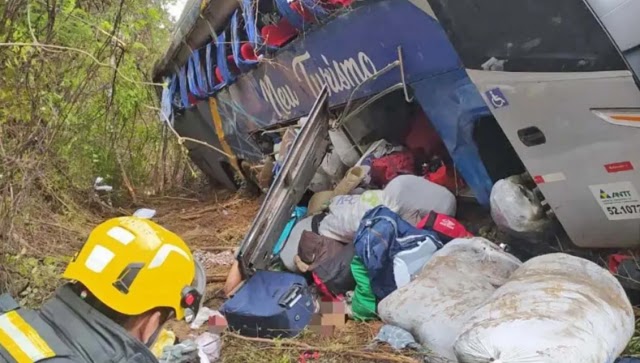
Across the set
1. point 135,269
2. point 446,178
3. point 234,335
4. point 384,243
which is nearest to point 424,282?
point 384,243

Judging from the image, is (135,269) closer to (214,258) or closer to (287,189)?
(287,189)

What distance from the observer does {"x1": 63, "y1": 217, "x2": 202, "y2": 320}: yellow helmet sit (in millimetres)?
1922

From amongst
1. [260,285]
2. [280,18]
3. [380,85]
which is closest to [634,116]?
[380,85]

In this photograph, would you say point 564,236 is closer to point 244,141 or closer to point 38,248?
point 38,248

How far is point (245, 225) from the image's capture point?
695 cm

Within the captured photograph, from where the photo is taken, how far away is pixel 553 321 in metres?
2.45

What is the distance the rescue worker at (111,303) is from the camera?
169 centimetres

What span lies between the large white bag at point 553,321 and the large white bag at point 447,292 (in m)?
0.36

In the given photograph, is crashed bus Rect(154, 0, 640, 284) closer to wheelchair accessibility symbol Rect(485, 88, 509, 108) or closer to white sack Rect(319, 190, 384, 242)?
wheelchair accessibility symbol Rect(485, 88, 509, 108)

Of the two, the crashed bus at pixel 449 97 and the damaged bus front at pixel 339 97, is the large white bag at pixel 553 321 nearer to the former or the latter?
the crashed bus at pixel 449 97

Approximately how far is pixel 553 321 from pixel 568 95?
1.07 m

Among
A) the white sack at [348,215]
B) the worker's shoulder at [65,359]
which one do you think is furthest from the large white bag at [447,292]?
the worker's shoulder at [65,359]

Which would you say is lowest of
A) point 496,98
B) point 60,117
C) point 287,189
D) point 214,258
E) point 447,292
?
point 447,292

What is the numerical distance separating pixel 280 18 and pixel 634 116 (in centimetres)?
324
